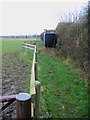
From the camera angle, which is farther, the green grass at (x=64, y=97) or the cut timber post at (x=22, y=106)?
the green grass at (x=64, y=97)

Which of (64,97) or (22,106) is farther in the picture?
(64,97)

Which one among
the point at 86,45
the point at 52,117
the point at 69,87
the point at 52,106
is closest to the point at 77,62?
the point at 86,45

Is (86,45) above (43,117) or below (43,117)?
above

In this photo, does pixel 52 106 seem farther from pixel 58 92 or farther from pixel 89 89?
pixel 89 89

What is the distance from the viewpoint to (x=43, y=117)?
5227 mm

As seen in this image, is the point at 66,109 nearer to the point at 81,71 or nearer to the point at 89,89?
the point at 89,89

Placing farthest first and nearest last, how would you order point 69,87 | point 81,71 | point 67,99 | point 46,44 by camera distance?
point 46,44
point 81,71
point 69,87
point 67,99

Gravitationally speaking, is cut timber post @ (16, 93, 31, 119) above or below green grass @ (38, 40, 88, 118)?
above

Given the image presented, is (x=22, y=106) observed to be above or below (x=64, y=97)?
above

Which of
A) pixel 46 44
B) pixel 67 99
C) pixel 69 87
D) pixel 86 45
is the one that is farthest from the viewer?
pixel 46 44

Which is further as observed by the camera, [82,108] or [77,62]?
[77,62]

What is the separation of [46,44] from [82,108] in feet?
61.4

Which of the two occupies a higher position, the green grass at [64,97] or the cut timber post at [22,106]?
the cut timber post at [22,106]

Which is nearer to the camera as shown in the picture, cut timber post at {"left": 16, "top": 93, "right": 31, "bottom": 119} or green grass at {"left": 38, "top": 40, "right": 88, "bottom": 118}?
cut timber post at {"left": 16, "top": 93, "right": 31, "bottom": 119}
